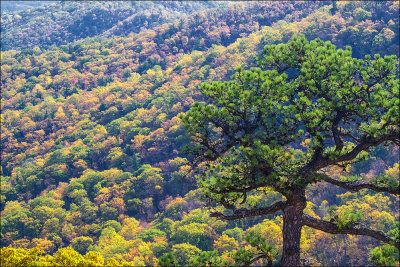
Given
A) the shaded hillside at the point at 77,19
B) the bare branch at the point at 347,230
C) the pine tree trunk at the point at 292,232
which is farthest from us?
the shaded hillside at the point at 77,19

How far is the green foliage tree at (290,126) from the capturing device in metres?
7.75

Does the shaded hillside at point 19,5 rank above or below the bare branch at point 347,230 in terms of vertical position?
below

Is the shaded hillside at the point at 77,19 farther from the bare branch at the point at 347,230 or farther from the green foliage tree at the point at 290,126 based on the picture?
the bare branch at the point at 347,230

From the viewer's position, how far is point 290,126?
8125 millimetres

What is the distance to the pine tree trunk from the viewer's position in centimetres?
801

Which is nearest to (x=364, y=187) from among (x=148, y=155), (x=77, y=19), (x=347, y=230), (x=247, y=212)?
(x=347, y=230)

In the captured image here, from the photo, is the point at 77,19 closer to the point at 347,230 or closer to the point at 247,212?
the point at 247,212

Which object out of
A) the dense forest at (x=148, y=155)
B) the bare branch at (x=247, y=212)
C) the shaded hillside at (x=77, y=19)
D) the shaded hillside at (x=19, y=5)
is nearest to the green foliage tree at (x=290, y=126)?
the bare branch at (x=247, y=212)

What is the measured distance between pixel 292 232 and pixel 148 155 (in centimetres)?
5055

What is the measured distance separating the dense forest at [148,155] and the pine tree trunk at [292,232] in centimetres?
29

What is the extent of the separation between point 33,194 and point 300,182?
176ft

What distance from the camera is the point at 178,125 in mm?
58438

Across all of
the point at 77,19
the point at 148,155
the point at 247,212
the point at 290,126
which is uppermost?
the point at 290,126

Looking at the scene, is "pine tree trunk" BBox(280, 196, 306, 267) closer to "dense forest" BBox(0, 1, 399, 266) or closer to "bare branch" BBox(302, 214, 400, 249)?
"bare branch" BBox(302, 214, 400, 249)
